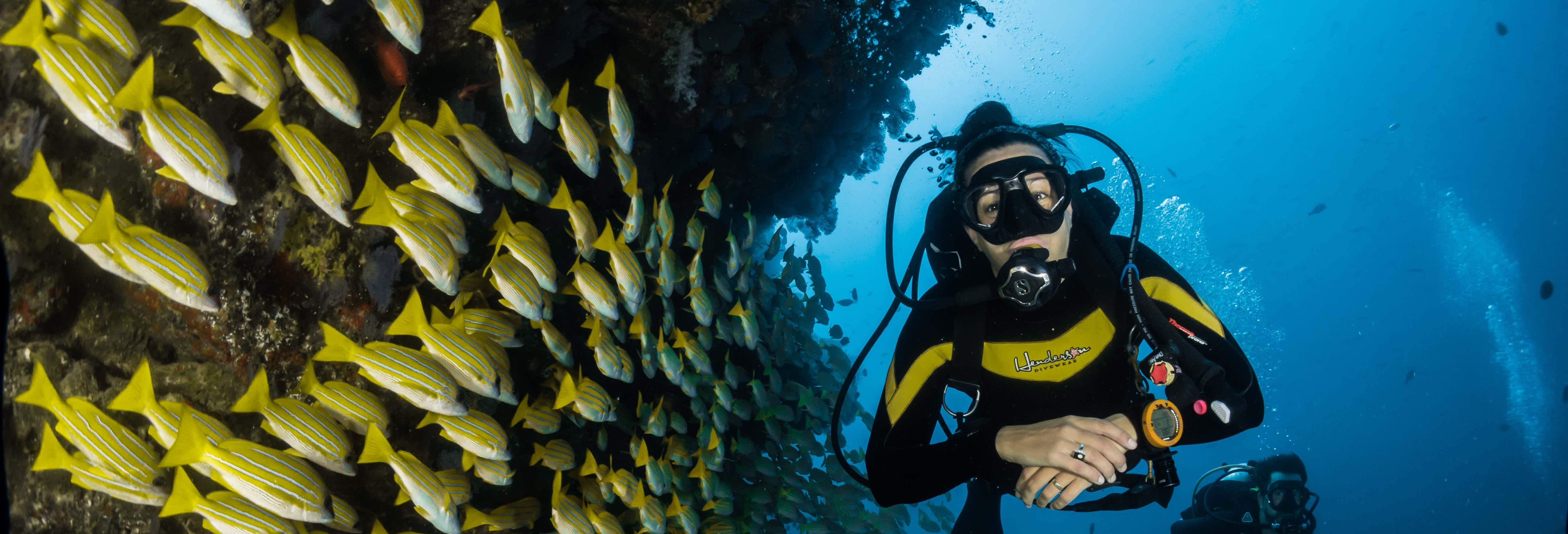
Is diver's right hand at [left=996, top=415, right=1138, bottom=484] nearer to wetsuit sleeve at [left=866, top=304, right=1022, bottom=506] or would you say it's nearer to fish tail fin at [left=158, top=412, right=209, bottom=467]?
wetsuit sleeve at [left=866, top=304, right=1022, bottom=506]

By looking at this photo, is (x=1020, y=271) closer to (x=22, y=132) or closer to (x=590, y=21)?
(x=590, y=21)

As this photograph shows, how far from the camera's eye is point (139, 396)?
2.13 m

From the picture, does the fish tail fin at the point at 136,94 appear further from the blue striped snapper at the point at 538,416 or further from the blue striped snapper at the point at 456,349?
the blue striped snapper at the point at 538,416

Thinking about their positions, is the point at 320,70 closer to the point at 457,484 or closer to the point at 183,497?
the point at 183,497

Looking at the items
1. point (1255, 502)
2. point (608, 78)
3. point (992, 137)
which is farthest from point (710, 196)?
point (1255, 502)

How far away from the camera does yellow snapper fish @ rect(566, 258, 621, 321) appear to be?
3219mm

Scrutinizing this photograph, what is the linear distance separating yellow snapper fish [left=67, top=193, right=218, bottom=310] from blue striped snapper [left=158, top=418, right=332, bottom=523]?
41cm

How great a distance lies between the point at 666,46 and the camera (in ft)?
16.9

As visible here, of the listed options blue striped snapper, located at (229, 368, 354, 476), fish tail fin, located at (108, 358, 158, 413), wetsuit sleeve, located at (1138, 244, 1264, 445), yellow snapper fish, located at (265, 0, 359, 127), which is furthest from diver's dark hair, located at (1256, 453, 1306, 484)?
fish tail fin, located at (108, 358, 158, 413)

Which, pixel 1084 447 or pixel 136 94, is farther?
pixel 1084 447

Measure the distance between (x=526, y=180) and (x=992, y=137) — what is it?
8.65ft

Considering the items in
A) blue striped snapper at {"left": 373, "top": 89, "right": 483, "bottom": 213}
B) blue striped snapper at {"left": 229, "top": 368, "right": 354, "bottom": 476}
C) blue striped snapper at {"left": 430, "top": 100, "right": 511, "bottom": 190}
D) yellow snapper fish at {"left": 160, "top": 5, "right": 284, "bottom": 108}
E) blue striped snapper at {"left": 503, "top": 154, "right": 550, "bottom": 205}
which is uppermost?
blue striped snapper at {"left": 503, "top": 154, "right": 550, "bottom": 205}

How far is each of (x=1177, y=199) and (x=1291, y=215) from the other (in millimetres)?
8355

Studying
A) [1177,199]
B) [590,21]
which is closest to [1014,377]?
[590,21]
